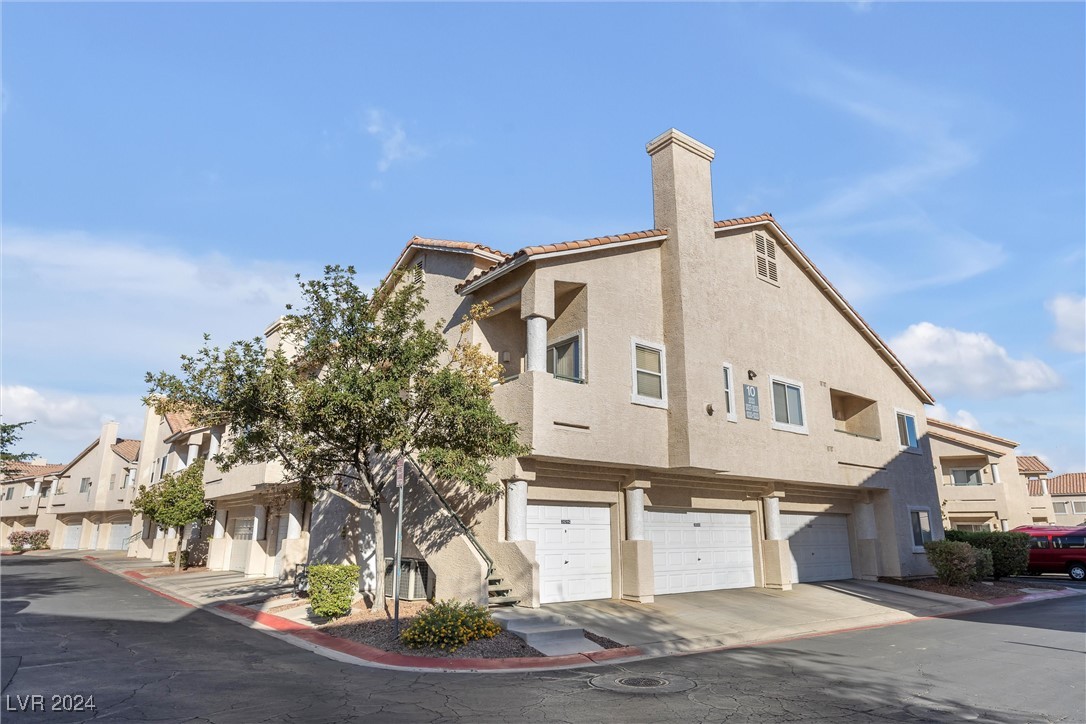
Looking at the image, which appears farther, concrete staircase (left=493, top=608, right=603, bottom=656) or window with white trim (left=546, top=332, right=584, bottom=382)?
window with white trim (left=546, top=332, right=584, bottom=382)

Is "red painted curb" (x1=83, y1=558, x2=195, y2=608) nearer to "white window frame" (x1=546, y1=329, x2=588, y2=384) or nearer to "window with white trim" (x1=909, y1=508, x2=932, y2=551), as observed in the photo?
"white window frame" (x1=546, y1=329, x2=588, y2=384)

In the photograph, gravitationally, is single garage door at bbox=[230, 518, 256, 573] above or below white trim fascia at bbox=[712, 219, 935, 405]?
below

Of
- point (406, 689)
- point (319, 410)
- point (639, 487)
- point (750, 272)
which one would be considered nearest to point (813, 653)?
point (639, 487)

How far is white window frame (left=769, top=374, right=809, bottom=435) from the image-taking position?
64.3 ft

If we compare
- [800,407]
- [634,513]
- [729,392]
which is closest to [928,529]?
[800,407]

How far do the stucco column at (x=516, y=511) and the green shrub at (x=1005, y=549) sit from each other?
1958 cm

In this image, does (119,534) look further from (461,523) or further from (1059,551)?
(1059,551)

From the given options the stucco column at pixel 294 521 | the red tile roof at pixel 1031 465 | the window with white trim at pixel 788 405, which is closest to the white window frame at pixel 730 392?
the window with white trim at pixel 788 405

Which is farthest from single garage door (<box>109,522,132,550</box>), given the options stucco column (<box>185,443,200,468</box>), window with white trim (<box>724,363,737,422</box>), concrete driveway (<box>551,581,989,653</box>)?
window with white trim (<box>724,363,737,422</box>)

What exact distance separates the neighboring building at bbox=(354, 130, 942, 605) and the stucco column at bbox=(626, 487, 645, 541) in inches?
1.6

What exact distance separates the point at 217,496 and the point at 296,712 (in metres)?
23.7

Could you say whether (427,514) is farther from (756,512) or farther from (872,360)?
(872,360)

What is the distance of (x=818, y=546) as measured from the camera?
74.2 ft

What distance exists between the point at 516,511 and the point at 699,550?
22.7 ft
